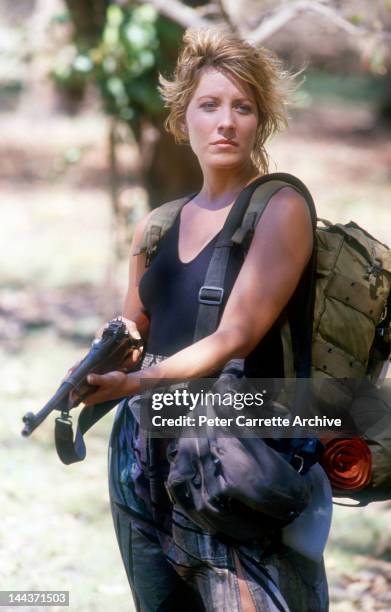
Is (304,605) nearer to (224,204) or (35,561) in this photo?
(224,204)

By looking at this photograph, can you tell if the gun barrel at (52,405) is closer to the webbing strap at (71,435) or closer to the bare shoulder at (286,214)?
the webbing strap at (71,435)

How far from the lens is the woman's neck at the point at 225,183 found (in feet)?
8.27

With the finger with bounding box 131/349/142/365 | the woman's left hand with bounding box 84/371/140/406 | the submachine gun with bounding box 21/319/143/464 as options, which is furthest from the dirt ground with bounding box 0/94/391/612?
the woman's left hand with bounding box 84/371/140/406

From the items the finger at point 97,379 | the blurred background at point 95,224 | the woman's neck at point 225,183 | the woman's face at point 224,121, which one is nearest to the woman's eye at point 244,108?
the woman's face at point 224,121

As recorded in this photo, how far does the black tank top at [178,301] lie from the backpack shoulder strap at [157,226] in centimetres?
2

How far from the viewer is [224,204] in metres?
2.52

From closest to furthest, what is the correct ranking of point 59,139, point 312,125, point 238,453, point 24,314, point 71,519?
point 238,453, point 71,519, point 24,314, point 59,139, point 312,125

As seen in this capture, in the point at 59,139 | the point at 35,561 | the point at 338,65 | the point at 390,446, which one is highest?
the point at 338,65

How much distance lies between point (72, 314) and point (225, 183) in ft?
22.5

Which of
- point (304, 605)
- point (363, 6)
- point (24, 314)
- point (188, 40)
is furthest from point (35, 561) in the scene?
point (363, 6)

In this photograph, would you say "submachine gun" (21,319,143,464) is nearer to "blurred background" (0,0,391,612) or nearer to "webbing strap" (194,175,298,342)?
"webbing strap" (194,175,298,342)

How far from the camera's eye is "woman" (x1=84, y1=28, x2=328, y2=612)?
7.50 feet

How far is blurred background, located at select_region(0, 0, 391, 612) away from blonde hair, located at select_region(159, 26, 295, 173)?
41 cm

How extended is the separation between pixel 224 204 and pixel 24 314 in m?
7.01
